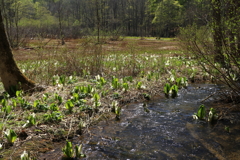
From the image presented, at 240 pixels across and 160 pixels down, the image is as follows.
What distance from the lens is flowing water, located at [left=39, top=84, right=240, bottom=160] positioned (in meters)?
3.16

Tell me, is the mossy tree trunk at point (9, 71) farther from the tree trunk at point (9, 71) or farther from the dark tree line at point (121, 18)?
the dark tree line at point (121, 18)

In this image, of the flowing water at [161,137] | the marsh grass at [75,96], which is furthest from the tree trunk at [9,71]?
the flowing water at [161,137]

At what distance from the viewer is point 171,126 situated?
4.18 m

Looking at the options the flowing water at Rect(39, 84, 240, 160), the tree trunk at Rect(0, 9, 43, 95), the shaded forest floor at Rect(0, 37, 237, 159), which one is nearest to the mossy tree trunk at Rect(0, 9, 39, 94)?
the tree trunk at Rect(0, 9, 43, 95)

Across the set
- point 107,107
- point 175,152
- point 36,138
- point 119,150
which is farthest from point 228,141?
point 36,138

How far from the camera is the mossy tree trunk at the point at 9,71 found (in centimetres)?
518

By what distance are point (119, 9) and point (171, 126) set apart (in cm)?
8325

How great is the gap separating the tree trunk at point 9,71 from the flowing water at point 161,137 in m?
2.79

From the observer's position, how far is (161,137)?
3717mm

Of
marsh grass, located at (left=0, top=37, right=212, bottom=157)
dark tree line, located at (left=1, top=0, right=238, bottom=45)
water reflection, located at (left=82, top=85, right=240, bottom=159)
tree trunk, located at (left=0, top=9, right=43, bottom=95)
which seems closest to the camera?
water reflection, located at (left=82, top=85, right=240, bottom=159)

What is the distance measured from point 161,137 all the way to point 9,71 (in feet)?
14.4

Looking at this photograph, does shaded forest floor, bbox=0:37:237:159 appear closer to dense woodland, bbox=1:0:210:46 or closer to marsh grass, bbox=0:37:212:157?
marsh grass, bbox=0:37:212:157

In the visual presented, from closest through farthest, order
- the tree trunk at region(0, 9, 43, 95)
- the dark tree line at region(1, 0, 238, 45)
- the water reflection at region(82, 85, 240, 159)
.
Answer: the water reflection at region(82, 85, 240, 159), the tree trunk at region(0, 9, 43, 95), the dark tree line at region(1, 0, 238, 45)

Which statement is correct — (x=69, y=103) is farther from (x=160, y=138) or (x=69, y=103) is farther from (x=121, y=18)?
(x=121, y=18)
